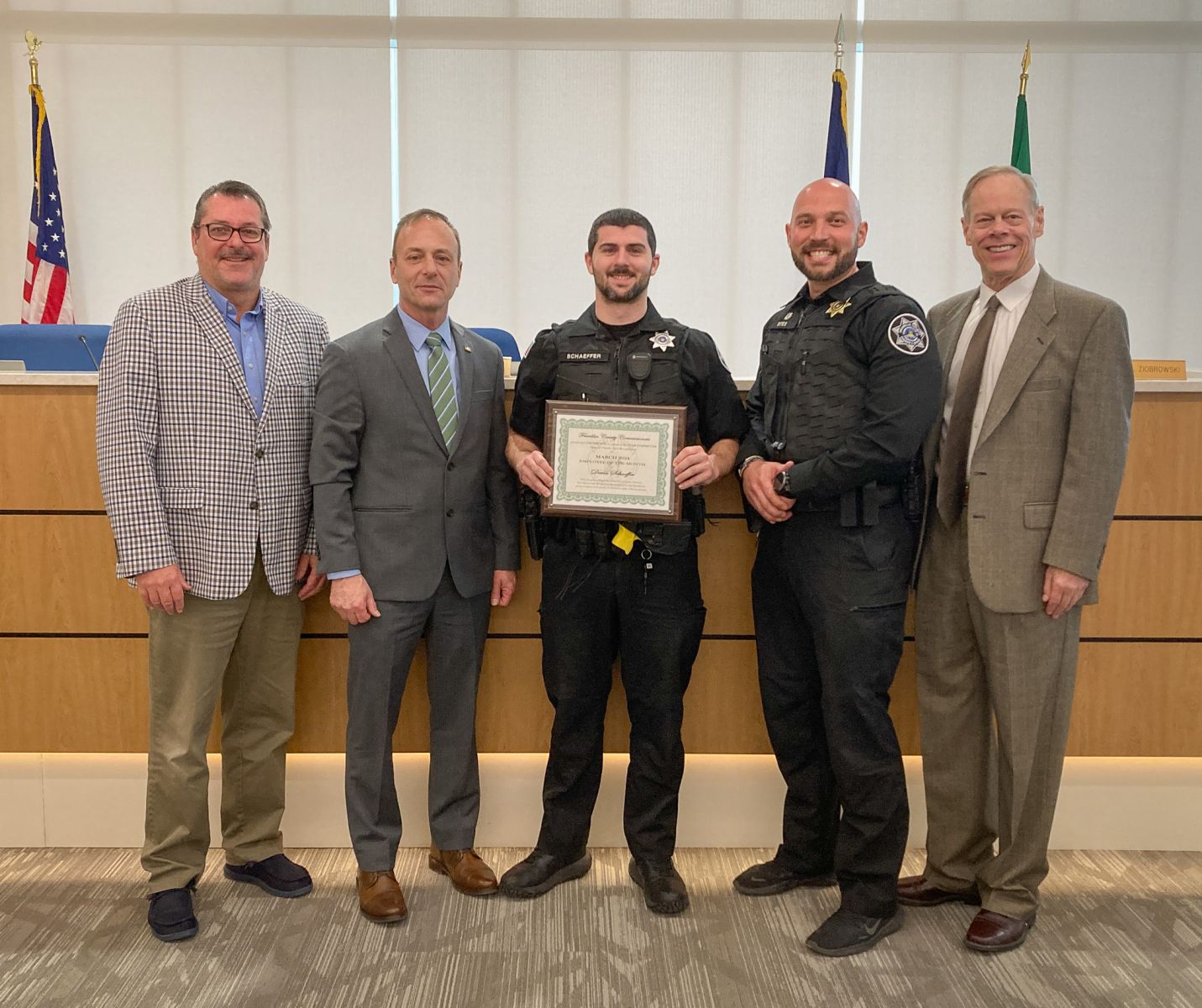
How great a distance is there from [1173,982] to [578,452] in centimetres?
192

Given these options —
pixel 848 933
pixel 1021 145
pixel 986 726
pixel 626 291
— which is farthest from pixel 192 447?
pixel 1021 145

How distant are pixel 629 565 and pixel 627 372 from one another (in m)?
0.52

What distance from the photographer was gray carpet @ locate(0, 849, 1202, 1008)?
6.57 ft

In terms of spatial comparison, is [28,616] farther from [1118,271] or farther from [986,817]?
[1118,271]

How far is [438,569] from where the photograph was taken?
2369 mm

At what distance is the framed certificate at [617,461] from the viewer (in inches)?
88.2

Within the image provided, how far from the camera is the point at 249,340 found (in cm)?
237

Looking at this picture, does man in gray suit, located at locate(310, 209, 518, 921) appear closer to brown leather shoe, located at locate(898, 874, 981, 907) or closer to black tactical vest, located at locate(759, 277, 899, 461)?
black tactical vest, located at locate(759, 277, 899, 461)

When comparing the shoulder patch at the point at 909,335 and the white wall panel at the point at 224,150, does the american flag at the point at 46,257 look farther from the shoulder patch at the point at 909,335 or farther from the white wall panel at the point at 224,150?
the shoulder patch at the point at 909,335

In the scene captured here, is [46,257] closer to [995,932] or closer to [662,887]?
[662,887]

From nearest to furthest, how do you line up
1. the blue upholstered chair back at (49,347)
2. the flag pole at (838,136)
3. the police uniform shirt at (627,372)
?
1. the police uniform shirt at (627,372)
2. the blue upholstered chair back at (49,347)
3. the flag pole at (838,136)

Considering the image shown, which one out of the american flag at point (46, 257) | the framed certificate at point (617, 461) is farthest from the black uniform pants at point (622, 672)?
the american flag at point (46, 257)

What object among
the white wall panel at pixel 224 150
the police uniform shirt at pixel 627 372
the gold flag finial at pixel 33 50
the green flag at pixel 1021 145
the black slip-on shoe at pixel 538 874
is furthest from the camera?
the white wall panel at pixel 224 150

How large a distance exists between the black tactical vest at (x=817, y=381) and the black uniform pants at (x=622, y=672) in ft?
1.44
